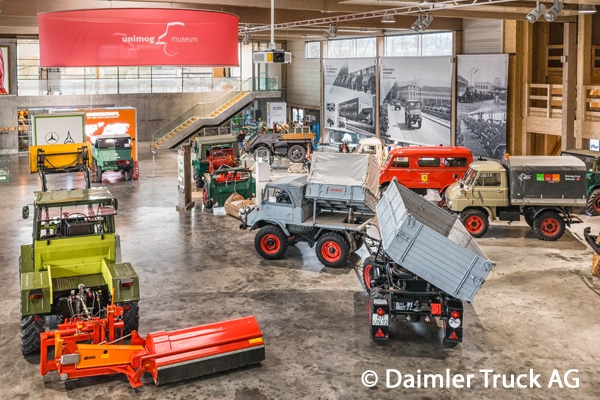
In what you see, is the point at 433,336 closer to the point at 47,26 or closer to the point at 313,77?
the point at 47,26

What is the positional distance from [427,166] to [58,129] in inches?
548

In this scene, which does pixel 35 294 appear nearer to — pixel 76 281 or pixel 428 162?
pixel 76 281

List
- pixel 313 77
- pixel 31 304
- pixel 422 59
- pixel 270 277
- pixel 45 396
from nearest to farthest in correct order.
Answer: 1. pixel 45 396
2. pixel 31 304
3. pixel 270 277
4. pixel 422 59
5. pixel 313 77

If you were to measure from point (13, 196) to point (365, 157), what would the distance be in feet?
45.4

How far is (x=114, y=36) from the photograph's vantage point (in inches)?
375

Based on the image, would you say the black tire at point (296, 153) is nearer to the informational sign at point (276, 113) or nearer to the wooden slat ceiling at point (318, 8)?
the informational sign at point (276, 113)

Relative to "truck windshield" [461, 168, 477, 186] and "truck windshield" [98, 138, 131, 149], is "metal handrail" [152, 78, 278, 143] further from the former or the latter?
"truck windshield" [461, 168, 477, 186]

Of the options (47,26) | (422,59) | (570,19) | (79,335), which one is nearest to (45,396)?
(79,335)

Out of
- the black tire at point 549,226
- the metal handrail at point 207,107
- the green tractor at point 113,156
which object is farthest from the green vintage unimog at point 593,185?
the metal handrail at point 207,107

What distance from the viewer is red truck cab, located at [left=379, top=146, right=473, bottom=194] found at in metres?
21.3

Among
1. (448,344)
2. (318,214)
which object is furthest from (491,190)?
(448,344)

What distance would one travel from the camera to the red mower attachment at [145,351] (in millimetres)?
9203

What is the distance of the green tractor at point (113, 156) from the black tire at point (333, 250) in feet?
47.4

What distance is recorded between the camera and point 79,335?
9.41 metres
